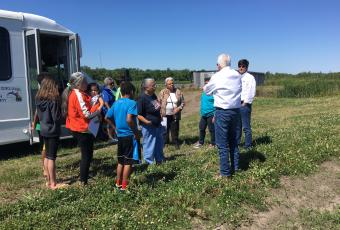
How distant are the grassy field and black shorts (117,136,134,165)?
0.39 metres

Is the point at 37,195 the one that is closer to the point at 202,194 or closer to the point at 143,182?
the point at 143,182

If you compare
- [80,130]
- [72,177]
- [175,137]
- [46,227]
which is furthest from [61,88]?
[46,227]

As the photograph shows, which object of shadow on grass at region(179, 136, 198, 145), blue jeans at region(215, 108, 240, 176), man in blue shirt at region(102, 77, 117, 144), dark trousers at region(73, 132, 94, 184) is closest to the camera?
blue jeans at region(215, 108, 240, 176)

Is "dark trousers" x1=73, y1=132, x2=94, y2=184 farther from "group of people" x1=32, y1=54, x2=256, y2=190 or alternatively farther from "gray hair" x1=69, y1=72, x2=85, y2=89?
"gray hair" x1=69, y1=72, x2=85, y2=89

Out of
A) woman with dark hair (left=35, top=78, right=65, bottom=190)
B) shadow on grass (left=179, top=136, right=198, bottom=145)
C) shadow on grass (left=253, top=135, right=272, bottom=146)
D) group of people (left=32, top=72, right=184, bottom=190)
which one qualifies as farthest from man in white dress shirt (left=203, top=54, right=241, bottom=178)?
shadow on grass (left=179, top=136, right=198, bottom=145)

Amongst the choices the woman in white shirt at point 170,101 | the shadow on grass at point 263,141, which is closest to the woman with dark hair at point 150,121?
the woman in white shirt at point 170,101

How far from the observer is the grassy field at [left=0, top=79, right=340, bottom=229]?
5176 millimetres

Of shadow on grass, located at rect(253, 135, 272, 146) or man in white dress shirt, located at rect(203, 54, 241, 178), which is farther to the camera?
shadow on grass, located at rect(253, 135, 272, 146)

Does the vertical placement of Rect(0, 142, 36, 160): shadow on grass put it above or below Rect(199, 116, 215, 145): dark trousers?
below

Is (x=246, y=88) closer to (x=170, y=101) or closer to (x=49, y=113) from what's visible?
(x=170, y=101)

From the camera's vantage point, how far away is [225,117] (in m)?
6.46

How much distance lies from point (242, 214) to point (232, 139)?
5.03 feet

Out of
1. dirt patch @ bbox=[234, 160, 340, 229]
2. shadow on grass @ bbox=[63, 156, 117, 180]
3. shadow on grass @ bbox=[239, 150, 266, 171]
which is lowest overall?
dirt patch @ bbox=[234, 160, 340, 229]

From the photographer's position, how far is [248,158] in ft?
25.4
